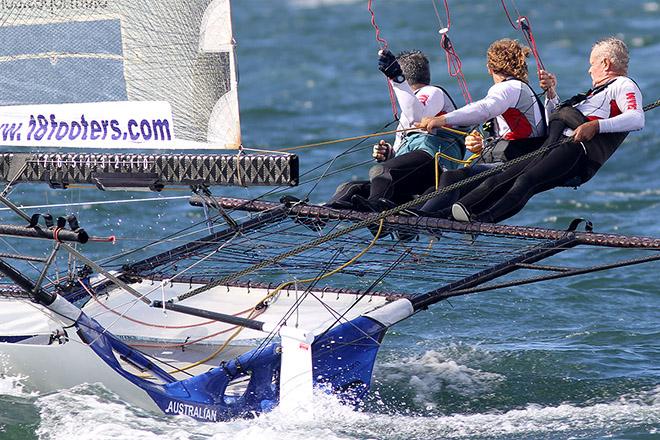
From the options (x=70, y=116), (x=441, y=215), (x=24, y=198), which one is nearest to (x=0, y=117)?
(x=70, y=116)

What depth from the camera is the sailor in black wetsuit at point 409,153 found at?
6336mm

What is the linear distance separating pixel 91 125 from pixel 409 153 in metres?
1.75

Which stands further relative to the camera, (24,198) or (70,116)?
(24,198)

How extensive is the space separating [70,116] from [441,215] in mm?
1865

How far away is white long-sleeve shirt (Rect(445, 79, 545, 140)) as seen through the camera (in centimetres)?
607

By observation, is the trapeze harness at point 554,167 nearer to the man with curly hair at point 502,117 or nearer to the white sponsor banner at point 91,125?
the man with curly hair at point 502,117

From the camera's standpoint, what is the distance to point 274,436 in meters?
5.30

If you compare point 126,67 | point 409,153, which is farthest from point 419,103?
point 126,67

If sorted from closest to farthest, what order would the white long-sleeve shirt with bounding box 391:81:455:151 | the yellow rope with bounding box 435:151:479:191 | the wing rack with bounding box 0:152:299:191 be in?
the wing rack with bounding box 0:152:299:191 → the white long-sleeve shirt with bounding box 391:81:455:151 → the yellow rope with bounding box 435:151:479:191

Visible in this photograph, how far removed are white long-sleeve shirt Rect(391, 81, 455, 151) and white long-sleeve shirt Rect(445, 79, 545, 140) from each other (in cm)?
28

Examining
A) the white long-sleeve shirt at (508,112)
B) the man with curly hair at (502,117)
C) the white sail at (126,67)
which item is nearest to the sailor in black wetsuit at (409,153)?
the man with curly hair at (502,117)

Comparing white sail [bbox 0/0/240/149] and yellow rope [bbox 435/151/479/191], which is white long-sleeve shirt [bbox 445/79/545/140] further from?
white sail [bbox 0/0/240/149]

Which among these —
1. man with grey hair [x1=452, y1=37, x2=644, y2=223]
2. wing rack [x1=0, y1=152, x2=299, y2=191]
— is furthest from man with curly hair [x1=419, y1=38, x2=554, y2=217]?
wing rack [x1=0, y1=152, x2=299, y2=191]

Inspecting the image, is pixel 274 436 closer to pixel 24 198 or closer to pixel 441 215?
pixel 441 215
